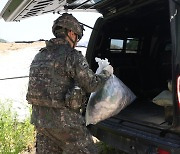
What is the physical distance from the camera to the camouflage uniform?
294 centimetres

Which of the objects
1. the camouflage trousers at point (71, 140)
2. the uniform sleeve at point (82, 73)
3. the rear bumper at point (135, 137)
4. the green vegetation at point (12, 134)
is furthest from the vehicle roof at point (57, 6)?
the green vegetation at point (12, 134)

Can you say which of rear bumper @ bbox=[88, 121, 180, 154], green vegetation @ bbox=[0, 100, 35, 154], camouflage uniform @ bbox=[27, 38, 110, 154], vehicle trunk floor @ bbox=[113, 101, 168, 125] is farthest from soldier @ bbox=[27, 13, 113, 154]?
green vegetation @ bbox=[0, 100, 35, 154]

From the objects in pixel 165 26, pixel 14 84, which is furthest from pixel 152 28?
pixel 14 84

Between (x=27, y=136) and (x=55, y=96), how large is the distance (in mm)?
1886

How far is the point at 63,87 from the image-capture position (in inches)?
118

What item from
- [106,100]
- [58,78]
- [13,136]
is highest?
[58,78]

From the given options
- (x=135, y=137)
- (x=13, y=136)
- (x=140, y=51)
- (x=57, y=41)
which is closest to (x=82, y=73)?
(x=57, y=41)

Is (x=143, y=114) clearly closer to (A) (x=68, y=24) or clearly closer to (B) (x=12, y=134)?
(A) (x=68, y=24)

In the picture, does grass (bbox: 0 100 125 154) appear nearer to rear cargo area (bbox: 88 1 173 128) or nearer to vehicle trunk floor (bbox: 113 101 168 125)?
vehicle trunk floor (bbox: 113 101 168 125)

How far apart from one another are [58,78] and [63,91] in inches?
4.6

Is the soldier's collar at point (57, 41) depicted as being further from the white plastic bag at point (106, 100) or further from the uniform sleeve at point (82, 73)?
the white plastic bag at point (106, 100)

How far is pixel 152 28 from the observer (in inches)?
195

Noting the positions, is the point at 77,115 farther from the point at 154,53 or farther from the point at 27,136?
the point at 154,53

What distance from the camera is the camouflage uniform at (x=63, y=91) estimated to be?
2938 mm
